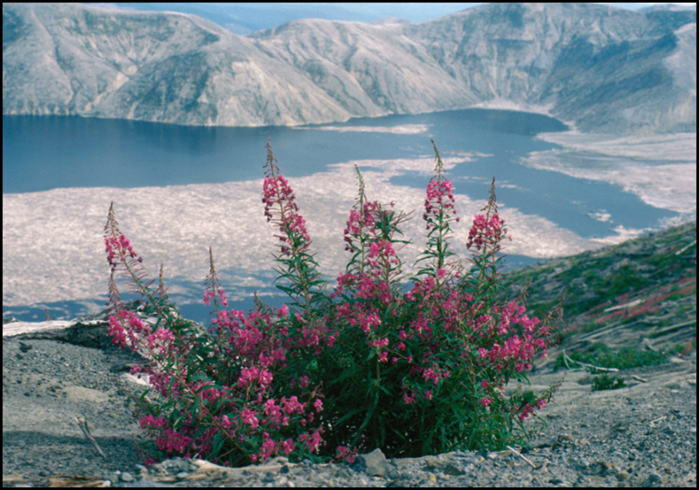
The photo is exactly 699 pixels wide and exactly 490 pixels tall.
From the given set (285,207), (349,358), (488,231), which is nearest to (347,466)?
(349,358)

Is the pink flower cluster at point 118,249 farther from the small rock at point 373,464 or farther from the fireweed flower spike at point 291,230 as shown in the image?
the small rock at point 373,464

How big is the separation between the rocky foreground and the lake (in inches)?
770

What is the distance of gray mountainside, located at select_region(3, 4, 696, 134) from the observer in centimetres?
11075

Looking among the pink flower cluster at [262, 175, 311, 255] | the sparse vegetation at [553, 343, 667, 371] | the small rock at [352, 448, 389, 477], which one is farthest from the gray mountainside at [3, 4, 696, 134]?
the small rock at [352, 448, 389, 477]

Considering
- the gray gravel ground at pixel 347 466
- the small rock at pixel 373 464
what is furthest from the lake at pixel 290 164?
the small rock at pixel 373 464

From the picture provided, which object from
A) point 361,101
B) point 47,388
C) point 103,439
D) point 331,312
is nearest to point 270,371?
point 331,312

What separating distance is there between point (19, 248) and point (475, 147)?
236 feet

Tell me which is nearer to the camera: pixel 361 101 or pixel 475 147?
pixel 475 147

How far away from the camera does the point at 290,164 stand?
69.6m

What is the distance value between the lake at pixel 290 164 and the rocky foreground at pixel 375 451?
64.2 feet

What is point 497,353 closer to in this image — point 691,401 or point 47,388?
point 691,401

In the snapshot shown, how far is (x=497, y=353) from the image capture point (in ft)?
14.8

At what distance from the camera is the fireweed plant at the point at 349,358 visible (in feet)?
13.4

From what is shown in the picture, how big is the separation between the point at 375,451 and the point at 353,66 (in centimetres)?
15325
